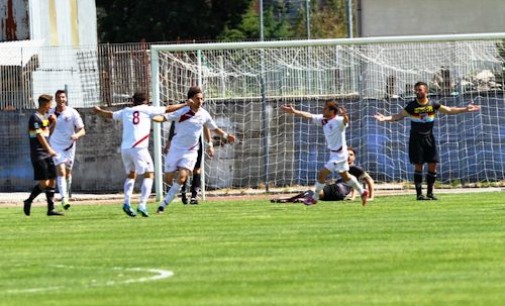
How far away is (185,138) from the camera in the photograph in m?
22.9

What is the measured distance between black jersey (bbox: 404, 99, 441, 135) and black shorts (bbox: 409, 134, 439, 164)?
108 mm

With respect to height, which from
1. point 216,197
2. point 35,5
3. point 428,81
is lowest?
point 216,197

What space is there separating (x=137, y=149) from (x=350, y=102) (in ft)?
31.8

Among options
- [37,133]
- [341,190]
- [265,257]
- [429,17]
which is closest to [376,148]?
[341,190]

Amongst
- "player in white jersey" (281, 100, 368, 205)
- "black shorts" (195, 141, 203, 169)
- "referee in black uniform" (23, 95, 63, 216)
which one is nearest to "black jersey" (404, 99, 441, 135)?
"player in white jersey" (281, 100, 368, 205)

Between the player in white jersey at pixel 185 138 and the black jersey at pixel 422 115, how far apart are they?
4.20 meters

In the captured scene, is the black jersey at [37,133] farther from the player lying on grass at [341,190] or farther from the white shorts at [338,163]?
the player lying on grass at [341,190]

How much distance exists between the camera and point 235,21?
66625 millimetres

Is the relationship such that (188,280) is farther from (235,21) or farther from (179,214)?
(235,21)

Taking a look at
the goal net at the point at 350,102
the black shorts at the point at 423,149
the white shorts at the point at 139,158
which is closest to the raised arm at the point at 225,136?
the white shorts at the point at 139,158

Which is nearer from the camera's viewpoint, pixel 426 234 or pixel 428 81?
pixel 426 234

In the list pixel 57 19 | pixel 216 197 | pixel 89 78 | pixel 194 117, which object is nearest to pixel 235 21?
pixel 57 19

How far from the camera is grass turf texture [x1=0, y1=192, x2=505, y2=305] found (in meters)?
12.1

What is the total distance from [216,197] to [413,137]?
5.05 meters
